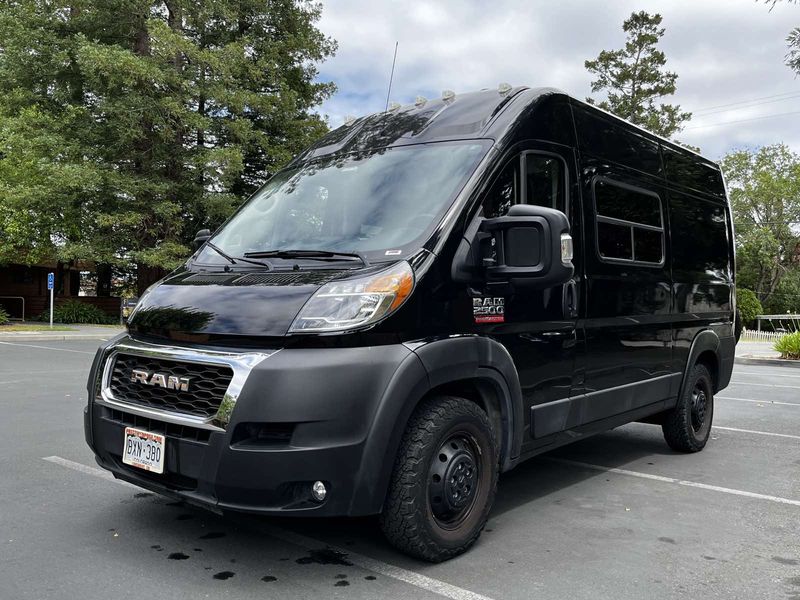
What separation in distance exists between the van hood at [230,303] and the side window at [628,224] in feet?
7.23

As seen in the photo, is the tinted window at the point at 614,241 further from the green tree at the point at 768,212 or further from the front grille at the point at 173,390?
the green tree at the point at 768,212

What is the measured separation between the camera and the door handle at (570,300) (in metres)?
4.38

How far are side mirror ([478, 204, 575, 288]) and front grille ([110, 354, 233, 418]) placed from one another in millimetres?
1484

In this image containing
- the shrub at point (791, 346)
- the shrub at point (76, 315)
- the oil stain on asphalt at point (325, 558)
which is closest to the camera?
the oil stain on asphalt at point (325, 558)

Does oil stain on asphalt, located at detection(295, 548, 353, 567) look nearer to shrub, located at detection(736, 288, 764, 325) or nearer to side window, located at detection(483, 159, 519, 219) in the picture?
side window, located at detection(483, 159, 519, 219)

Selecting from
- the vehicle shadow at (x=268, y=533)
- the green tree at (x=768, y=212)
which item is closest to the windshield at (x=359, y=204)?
the vehicle shadow at (x=268, y=533)

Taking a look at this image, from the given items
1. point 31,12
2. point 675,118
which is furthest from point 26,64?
point 675,118

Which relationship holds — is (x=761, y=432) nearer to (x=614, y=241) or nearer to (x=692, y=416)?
(x=692, y=416)

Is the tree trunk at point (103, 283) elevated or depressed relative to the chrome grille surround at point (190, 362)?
elevated

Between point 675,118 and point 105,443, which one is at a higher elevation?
point 675,118

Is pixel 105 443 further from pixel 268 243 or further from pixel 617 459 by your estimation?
pixel 617 459

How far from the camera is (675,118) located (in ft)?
145

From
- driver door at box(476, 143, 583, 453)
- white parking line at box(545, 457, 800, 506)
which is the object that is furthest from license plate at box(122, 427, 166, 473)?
white parking line at box(545, 457, 800, 506)

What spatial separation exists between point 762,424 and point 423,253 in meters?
6.61
